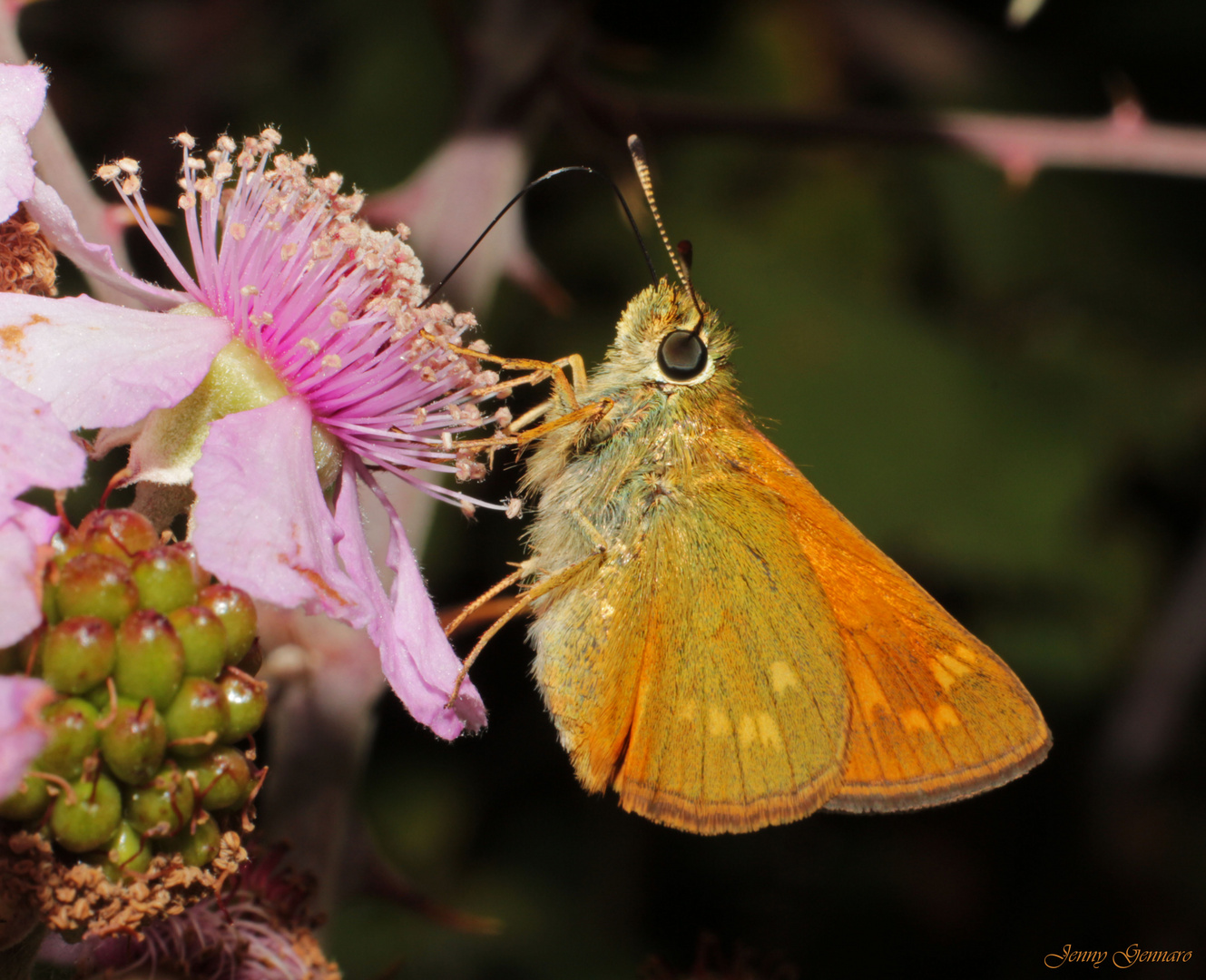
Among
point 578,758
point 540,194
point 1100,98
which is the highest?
point 1100,98

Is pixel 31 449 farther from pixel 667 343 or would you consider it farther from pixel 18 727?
pixel 667 343

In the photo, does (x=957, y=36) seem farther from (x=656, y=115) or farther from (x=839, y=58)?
(x=656, y=115)

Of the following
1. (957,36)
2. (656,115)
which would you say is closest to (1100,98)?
(957,36)

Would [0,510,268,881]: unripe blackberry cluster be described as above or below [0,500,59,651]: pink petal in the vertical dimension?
below

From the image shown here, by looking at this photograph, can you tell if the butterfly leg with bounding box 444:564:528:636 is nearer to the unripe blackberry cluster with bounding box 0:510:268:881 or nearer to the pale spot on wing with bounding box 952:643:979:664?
the unripe blackberry cluster with bounding box 0:510:268:881

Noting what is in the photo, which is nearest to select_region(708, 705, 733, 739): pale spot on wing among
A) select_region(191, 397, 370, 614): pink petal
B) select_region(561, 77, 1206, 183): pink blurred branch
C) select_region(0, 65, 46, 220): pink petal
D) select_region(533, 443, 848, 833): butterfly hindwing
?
select_region(533, 443, 848, 833): butterfly hindwing

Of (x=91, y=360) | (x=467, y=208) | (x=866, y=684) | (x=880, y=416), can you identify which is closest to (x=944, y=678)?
(x=866, y=684)

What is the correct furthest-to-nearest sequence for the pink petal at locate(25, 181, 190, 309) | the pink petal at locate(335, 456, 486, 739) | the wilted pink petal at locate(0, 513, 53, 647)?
1. the pink petal at locate(335, 456, 486, 739)
2. the pink petal at locate(25, 181, 190, 309)
3. the wilted pink petal at locate(0, 513, 53, 647)
